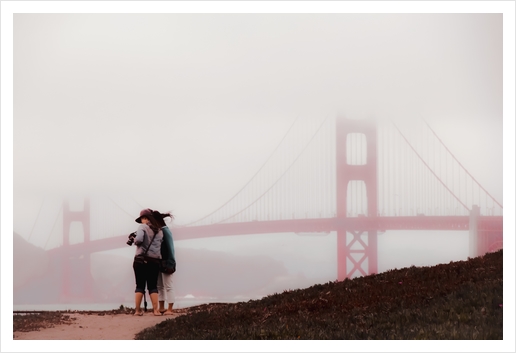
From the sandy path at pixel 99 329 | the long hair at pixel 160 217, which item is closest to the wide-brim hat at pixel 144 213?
the long hair at pixel 160 217

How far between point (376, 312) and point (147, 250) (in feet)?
17.3

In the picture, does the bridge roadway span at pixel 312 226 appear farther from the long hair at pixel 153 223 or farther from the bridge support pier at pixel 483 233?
the long hair at pixel 153 223

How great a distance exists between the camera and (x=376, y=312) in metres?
13.2

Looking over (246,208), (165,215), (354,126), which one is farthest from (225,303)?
(246,208)

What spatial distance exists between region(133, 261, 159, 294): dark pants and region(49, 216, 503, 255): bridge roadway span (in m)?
10.3

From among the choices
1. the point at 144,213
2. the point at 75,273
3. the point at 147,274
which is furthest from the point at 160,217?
the point at 75,273

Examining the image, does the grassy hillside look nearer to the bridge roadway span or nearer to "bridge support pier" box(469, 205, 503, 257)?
"bridge support pier" box(469, 205, 503, 257)

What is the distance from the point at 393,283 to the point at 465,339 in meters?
5.14

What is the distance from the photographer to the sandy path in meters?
13.5

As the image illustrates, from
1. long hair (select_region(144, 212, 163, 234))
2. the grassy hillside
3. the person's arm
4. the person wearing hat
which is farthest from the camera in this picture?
long hair (select_region(144, 212, 163, 234))

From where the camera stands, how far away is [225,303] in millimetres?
17984

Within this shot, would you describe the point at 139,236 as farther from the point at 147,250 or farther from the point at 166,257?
the point at 166,257

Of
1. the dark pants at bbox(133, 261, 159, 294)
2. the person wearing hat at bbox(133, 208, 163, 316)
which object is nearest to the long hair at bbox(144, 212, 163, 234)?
the person wearing hat at bbox(133, 208, 163, 316)

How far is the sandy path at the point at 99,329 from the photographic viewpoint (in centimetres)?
1352
